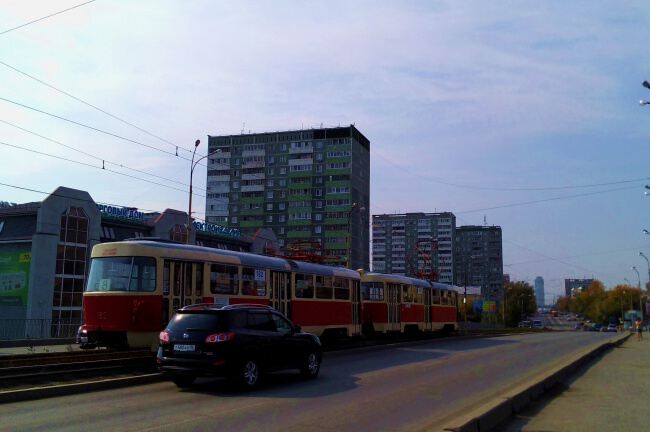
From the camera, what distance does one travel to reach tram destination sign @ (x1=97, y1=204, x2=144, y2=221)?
1864 inches

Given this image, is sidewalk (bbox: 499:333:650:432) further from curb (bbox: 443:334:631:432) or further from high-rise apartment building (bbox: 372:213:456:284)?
high-rise apartment building (bbox: 372:213:456:284)

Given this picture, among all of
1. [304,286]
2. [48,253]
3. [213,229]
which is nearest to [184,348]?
[304,286]

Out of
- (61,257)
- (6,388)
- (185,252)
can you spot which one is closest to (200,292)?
(185,252)

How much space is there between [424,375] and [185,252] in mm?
7311

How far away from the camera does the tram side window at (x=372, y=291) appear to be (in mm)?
28994

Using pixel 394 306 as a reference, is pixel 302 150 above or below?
above

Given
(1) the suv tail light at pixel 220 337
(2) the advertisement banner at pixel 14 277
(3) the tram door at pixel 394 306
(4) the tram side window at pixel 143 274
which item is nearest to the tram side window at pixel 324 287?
(3) the tram door at pixel 394 306

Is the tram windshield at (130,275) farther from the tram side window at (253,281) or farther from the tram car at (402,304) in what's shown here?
the tram car at (402,304)

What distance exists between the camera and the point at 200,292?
56.9 feet

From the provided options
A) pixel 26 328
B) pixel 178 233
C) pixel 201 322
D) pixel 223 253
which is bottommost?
pixel 26 328

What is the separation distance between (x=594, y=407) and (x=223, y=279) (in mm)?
10934

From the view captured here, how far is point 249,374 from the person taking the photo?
12.6m

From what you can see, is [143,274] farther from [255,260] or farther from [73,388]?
[255,260]

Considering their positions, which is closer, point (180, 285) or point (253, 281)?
point (180, 285)
